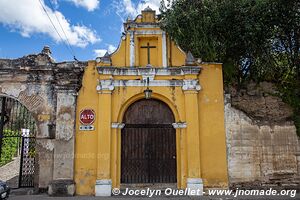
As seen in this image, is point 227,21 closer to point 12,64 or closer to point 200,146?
point 200,146

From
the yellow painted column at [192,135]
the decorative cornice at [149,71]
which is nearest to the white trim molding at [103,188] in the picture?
the yellow painted column at [192,135]

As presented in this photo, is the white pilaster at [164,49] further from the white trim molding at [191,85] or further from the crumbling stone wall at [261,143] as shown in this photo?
the crumbling stone wall at [261,143]

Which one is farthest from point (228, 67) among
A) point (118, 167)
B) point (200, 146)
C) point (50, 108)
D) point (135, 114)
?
point (50, 108)

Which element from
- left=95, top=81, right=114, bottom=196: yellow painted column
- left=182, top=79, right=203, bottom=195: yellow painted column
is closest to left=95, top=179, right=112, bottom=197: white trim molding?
left=95, top=81, right=114, bottom=196: yellow painted column

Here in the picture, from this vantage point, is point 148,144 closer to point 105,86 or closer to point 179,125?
point 179,125

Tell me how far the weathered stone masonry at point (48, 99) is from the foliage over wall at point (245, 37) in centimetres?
424

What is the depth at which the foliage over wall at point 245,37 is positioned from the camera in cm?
1002

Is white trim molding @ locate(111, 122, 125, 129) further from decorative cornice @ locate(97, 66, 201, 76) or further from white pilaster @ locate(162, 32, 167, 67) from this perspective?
white pilaster @ locate(162, 32, 167, 67)

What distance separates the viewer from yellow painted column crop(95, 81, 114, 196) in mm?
9344

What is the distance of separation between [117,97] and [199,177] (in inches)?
154

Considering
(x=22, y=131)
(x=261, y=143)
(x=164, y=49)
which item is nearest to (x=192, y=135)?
(x=261, y=143)

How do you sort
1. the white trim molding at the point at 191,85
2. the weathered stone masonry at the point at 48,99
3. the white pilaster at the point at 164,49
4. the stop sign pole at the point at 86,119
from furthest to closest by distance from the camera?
1. the white pilaster at the point at 164,49
2. the white trim molding at the point at 191,85
3. the stop sign pole at the point at 86,119
4. the weathered stone masonry at the point at 48,99

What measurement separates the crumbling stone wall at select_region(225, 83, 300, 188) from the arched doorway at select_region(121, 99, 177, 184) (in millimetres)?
2044

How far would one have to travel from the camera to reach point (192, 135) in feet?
31.9
